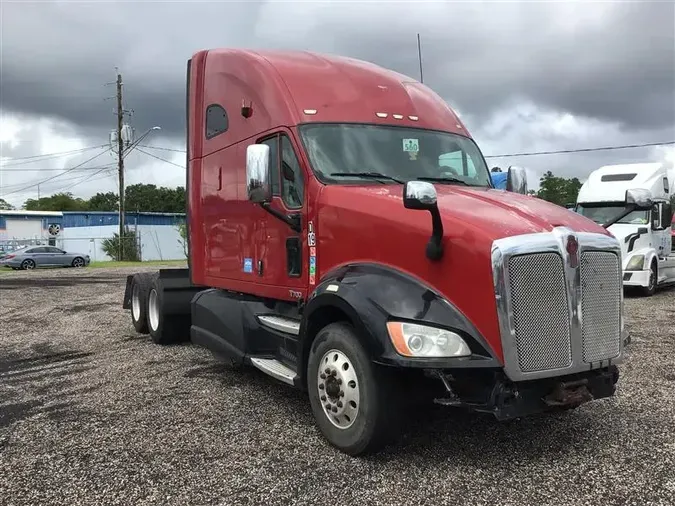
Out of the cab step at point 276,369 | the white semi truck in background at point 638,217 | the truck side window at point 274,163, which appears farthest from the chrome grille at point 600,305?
the white semi truck in background at point 638,217

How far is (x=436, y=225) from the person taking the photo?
3.97m

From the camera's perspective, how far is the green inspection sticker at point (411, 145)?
5.44 meters

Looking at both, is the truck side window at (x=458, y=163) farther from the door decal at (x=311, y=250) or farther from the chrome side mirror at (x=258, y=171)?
the chrome side mirror at (x=258, y=171)

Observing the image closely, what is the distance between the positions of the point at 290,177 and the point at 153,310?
15.1 ft

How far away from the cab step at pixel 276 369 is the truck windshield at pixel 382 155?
160cm

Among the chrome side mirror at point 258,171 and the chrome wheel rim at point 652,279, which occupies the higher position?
the chrome side mirror at point 258,171

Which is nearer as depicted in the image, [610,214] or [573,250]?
[573,250]

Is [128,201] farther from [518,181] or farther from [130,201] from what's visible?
[518,181]

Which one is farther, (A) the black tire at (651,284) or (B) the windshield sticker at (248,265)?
(A) the black tire at (651,284)

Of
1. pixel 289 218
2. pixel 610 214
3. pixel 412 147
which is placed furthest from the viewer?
pixel 610 214

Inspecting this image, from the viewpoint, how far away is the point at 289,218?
5.24m

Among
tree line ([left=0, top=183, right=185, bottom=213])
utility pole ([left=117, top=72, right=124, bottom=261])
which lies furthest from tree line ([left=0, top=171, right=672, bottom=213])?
utility pole ([left=117, top=72, right=124, bottom=261])

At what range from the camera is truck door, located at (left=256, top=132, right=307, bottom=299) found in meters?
5.23

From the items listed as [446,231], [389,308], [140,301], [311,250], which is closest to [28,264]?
[140,301]
